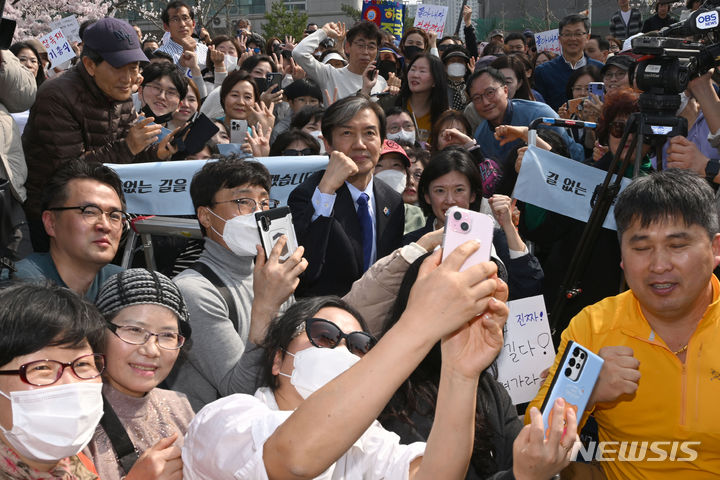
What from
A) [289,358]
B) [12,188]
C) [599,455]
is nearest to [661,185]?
[599,455]

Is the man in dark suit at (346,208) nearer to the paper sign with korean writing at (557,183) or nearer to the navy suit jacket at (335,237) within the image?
the navy suit jacket at (335,237)

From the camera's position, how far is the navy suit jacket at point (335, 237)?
151 inches

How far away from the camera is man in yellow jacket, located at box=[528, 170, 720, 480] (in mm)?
2531

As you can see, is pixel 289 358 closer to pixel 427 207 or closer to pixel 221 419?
pixel 221 419

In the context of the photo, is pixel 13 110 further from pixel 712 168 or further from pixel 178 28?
pixel 178 28

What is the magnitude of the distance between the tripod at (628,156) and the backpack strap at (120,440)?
7.17 feet

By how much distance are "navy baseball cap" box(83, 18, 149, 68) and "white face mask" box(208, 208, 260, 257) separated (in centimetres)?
158

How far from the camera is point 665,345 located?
265 centimetres

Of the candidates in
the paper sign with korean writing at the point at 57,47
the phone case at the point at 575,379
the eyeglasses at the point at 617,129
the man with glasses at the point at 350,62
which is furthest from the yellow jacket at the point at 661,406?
the paper sign with korean writing at the point at 57,47

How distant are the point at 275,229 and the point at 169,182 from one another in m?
1.93

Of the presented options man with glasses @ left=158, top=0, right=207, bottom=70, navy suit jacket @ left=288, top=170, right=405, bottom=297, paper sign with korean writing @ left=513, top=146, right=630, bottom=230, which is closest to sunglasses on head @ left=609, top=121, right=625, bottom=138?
paper sign with korean writing @ left=513, top=146, right=630, bottom=230

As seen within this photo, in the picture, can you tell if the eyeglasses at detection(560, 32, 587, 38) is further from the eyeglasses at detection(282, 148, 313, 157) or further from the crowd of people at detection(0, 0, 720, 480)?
the eyeglasses at detection(282, 148, 313, 157)

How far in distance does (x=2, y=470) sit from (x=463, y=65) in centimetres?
658

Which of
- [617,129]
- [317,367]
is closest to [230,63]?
[617,129]
